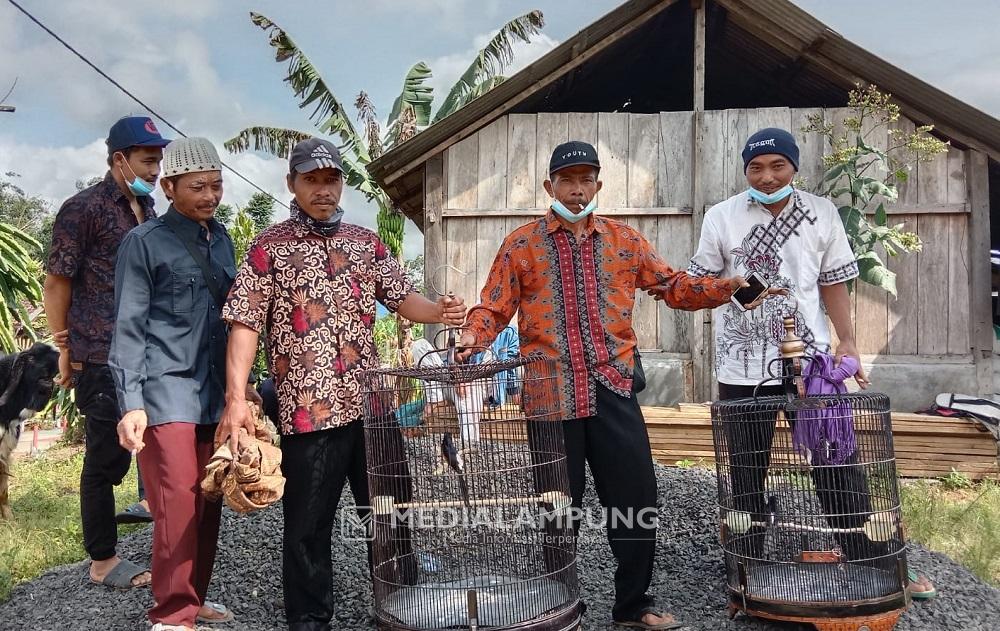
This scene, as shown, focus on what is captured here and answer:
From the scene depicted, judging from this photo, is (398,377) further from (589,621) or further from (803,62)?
(803,62)

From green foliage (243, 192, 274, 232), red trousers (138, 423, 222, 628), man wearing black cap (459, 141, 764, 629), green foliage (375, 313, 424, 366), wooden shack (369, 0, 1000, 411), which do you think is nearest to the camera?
red trousers (138, 423, 222, 628)

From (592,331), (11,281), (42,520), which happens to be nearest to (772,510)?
(592,331)

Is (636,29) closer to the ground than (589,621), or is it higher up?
higher up

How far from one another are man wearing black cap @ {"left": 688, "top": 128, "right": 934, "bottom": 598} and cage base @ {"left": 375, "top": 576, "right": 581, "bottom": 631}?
1047mm

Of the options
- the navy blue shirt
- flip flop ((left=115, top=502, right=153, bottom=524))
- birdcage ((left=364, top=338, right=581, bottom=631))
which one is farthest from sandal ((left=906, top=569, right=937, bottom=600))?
flip flop ((left=115, top=502, right=153, bottom=524))

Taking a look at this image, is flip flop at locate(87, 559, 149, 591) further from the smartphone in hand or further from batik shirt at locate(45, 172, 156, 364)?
the smartphone in hand

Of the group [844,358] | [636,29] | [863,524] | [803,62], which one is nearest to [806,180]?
[803,62]

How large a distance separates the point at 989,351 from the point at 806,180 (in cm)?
240

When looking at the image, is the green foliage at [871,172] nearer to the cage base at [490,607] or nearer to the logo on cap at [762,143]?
the logo on cap at [762,143]

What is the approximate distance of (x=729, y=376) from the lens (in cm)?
376

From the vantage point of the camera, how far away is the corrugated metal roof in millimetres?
7461

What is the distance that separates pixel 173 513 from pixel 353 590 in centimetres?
127

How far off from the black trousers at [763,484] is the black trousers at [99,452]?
9.38ft

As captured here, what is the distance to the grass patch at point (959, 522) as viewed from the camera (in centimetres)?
484
